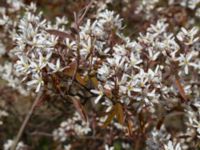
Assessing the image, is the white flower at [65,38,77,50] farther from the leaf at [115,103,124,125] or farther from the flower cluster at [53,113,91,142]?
the flower cluster at [53,113,91,142]

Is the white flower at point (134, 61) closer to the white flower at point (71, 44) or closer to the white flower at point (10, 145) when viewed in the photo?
the white flower at point (71, 44)

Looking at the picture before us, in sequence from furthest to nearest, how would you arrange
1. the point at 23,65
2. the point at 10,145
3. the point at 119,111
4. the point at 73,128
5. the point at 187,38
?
the point at 10,145 → the point at 73,128 → the point at 187,38 → the point at 23,65 → the point at 119,111

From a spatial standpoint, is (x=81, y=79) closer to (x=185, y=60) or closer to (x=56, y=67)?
(x=56, y=67)

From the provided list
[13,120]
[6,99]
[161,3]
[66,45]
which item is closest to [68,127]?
[6,99]

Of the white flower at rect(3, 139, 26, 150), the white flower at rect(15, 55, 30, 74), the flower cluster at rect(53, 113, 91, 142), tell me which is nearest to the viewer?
the white flower at rect(15, 55, 30, 74)

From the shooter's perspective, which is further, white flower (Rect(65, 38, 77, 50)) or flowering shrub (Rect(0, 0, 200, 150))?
Answer: white flower (Rect(65, 38, 77, 50))

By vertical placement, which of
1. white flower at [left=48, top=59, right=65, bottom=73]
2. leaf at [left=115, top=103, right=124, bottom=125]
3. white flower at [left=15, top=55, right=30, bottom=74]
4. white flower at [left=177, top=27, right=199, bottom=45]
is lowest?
leaf at [left=115, top=103, right=124, bottom=125]

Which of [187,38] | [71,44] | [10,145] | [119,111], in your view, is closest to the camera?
[119,111]

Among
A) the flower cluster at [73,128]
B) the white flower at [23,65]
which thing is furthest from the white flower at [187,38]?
the flower cluster at [73,128]

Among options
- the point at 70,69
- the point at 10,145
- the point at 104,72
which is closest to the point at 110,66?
the point at 104,72

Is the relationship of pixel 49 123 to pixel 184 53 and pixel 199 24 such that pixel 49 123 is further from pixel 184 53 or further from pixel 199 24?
pixel 184 53

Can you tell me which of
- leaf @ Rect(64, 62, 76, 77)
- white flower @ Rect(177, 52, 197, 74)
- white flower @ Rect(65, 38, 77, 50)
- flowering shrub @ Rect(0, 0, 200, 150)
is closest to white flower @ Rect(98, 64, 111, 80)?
flowering shrub @ Rect(0, 0, 200, 150)
